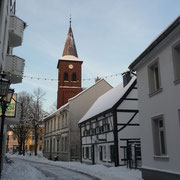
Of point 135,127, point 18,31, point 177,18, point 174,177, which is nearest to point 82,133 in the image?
point 135,127

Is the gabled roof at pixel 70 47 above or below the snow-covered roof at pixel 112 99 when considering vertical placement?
above

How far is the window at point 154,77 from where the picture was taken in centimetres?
1199

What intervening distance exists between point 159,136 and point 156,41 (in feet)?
14.5

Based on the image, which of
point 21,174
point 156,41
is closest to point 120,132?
point 21,174

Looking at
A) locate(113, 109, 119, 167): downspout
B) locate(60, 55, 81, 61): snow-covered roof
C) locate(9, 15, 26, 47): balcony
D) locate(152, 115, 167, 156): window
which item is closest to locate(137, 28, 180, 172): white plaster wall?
locate(152, 115, 167, 156): window

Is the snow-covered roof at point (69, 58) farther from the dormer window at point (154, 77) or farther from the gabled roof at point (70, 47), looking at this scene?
the dormer window at point (154, 77)

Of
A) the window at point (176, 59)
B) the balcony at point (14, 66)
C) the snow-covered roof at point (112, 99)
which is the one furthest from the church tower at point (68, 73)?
the window at point (176, 59)

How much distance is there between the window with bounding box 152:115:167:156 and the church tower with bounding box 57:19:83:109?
35.1 meters

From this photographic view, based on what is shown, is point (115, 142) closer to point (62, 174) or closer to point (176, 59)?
point (62, 174)

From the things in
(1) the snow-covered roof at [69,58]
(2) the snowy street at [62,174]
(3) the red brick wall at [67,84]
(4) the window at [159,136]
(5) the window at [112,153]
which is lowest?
(2) the snowy street at [62,174]

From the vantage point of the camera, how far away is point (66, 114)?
107ft

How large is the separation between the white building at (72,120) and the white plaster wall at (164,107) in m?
18.4

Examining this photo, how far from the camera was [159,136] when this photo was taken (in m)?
11.4

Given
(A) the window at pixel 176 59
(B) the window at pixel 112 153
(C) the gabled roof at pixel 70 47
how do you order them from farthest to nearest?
(C) the gabled roof at pixel 70 47, (B) the window at pixel 112 153, (A) the window at pixel 176 59
